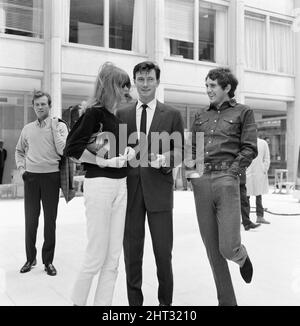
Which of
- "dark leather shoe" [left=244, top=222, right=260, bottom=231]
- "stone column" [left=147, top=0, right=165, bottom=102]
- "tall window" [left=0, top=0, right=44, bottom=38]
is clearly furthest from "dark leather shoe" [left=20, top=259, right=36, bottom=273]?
"stone column" [left=147, top=0, right=165, bottom=102]

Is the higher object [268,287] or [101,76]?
[101,76]

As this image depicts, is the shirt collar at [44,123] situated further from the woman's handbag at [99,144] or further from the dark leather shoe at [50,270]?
the woman's handbag at [99,144]

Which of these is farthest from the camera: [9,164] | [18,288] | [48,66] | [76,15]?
[9,164]

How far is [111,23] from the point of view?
1580 centimetres

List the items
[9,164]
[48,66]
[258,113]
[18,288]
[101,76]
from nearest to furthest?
[101,76], [18,288], [48,66], [9,164], [258,113]

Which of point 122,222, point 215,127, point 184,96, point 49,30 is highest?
point 49,30

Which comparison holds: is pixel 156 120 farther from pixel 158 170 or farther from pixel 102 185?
pixel 102 185

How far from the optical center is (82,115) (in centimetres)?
302

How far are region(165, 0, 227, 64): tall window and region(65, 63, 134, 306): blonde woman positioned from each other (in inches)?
561

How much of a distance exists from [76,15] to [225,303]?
531 inches

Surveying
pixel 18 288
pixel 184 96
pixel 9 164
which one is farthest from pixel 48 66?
pixel 18 288

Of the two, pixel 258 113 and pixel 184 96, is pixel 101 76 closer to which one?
pixel 184 96

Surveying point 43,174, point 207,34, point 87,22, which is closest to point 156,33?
point 87,22

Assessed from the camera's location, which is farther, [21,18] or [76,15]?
[76,15]
